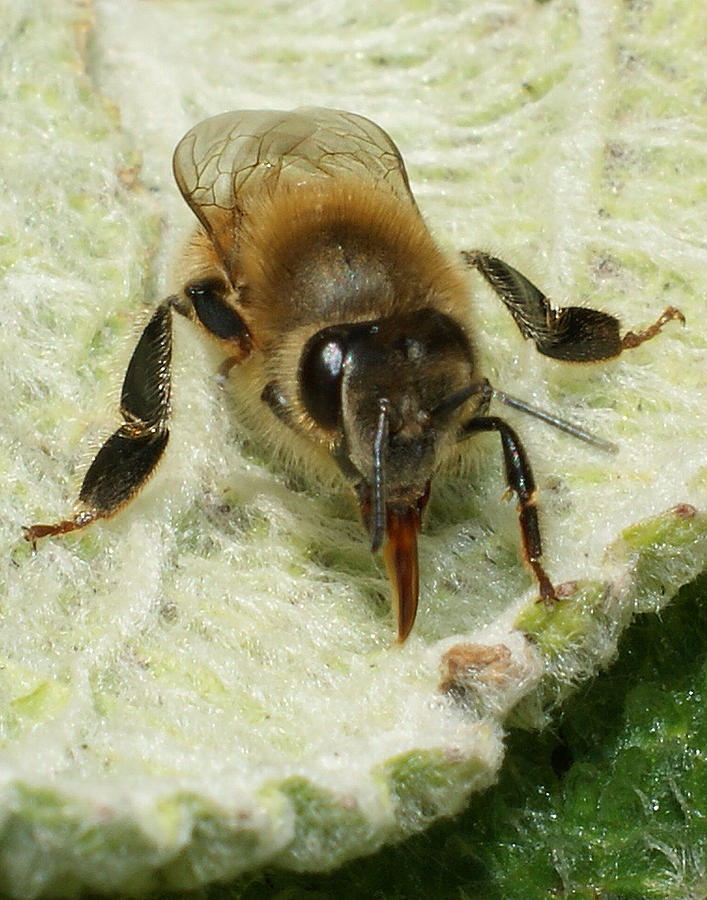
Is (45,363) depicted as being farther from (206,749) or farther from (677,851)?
(677,851)

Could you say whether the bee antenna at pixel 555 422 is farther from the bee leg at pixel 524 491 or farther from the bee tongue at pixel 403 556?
the bee tongue at pixel 403 556

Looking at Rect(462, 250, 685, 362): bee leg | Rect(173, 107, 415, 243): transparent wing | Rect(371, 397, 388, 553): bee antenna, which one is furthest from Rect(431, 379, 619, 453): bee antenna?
Rect(173, 107, 415, 243): transparent wing

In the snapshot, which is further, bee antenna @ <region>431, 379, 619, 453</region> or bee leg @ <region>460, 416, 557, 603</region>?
bee leg @ <region>460, 416, 557, 603</region>

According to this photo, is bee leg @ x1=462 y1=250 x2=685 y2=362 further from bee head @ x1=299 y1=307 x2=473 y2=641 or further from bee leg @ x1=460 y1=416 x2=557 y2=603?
bee head @ x1=299 y1=307 x2=473 y2=641

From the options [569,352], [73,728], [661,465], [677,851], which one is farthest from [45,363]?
[677,851]

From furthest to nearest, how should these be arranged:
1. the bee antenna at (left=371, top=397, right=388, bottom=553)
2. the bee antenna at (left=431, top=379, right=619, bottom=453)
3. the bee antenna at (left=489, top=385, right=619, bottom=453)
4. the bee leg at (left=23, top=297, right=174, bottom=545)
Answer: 1. the bee leg at (left=23, top=297, right=174, bottom=545)
2. the bee antenna at (left=489, top=385, right=619, bottom=453)
3. the bee antenna at (left=431, top=379, right=619, bottom=453)
4. the bee antenna at (left=371, top=397, right=388, bottom=553)
